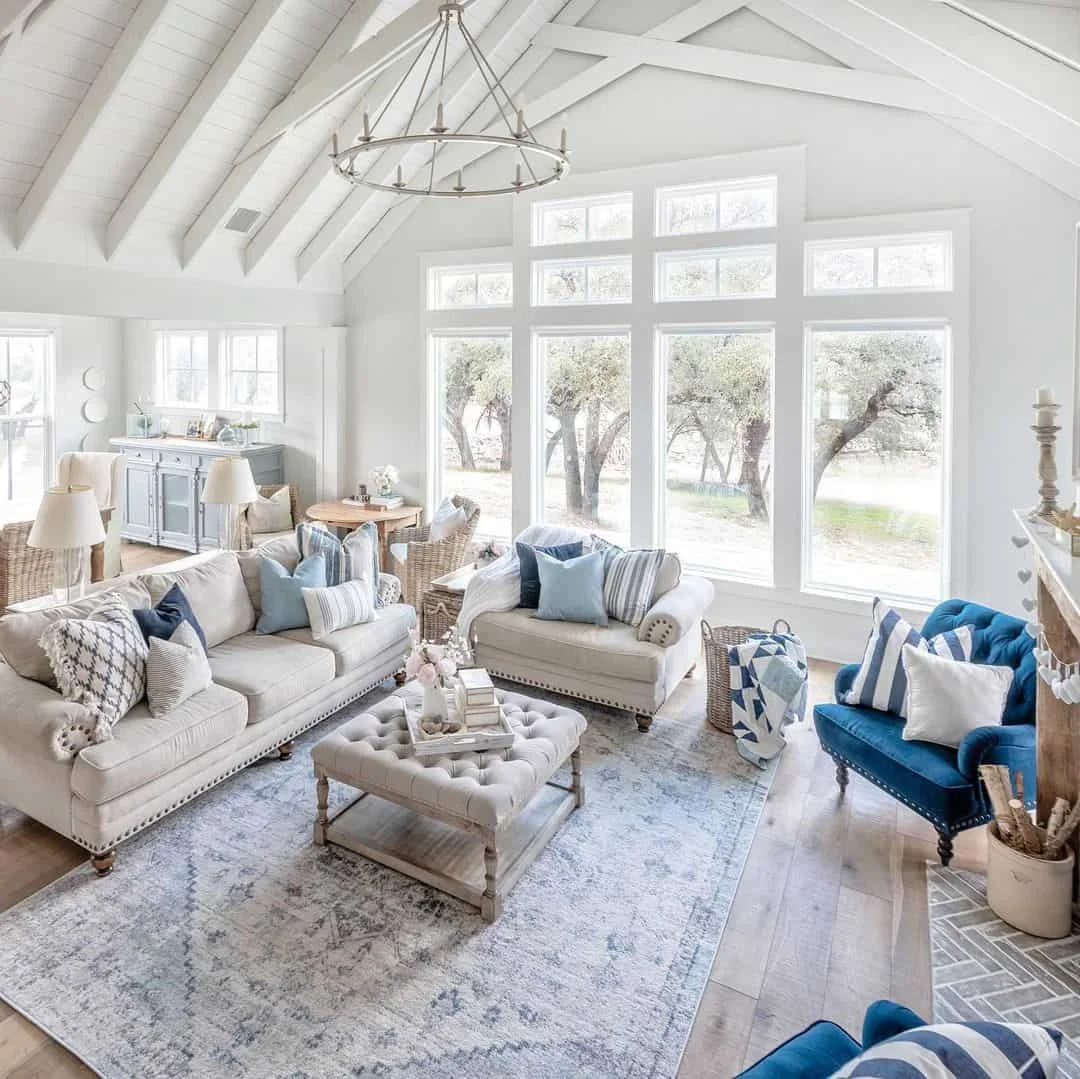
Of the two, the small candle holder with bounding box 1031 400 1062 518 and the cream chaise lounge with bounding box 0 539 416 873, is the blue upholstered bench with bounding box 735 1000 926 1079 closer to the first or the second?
the small candle holder with bounding box 1031 400 1062 518

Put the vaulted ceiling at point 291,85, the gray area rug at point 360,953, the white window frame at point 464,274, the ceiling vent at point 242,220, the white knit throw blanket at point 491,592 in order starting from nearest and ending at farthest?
the gray area rug at point 360,953 → the vaulted ceiling at point 291,85 → the white knit throw blanket at point 491,592 → the ceiling vent at point 242,220 → the white window frame at point 464,274

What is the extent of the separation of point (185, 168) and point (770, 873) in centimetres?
520

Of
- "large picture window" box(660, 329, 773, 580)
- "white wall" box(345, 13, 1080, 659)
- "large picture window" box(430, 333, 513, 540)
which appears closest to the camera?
"white wall" box(345, 13, 1080, 659)

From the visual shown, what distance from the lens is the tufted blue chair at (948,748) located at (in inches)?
118

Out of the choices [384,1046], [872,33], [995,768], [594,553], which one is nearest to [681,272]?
[872,33]

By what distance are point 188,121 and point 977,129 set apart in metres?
4.53

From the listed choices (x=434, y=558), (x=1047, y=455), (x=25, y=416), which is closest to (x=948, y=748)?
(x=1047, y=455)

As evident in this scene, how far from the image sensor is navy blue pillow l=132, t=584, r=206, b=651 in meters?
3.54

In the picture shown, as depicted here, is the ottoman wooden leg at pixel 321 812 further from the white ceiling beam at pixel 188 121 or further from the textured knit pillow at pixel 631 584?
the white ceiling beam at pixel 188 121

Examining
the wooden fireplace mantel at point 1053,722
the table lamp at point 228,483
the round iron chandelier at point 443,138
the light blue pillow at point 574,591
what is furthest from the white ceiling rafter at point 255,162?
the wooden fireplace mantel at point 1053,722

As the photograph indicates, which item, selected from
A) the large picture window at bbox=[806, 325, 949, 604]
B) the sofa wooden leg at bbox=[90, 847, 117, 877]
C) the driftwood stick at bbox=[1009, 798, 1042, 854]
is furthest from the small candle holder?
the sofa wooden leg at bbox=[90, 847, 117, 877]

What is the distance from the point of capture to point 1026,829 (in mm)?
2719

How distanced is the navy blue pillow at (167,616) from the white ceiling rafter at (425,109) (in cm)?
342

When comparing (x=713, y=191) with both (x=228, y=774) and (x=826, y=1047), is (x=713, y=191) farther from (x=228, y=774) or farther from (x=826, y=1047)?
(x=826, y=1047)
